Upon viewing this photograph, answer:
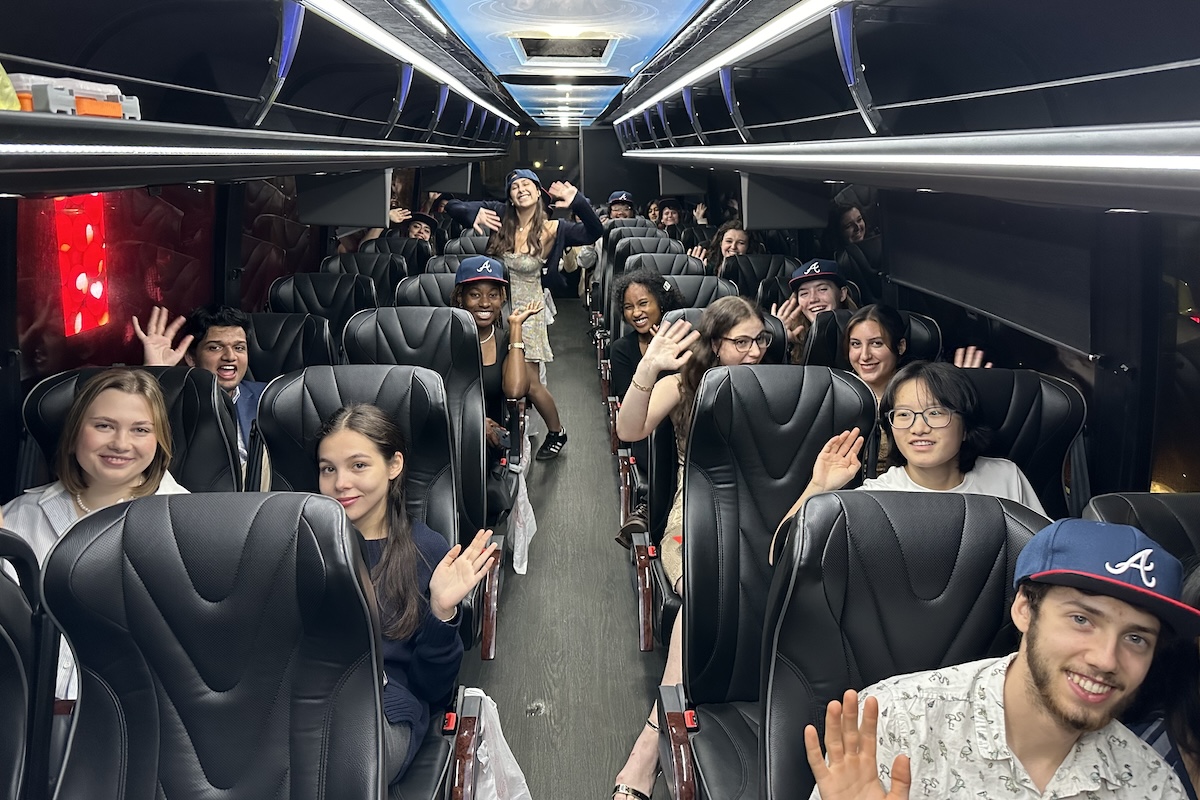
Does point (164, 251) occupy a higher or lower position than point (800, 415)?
higher

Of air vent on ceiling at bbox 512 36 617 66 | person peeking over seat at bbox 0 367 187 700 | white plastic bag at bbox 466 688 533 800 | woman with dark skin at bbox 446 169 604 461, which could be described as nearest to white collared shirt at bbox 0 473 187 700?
person peeking over seat at bbox 0 367 187 700

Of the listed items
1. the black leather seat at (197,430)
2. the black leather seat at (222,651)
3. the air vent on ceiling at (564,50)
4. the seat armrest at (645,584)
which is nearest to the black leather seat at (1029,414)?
→ the seat armrest at (645,584)

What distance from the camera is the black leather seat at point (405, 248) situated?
8203 millimetres

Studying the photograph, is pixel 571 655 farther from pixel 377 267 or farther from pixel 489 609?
pixel 377 267

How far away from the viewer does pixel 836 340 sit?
4328 mm

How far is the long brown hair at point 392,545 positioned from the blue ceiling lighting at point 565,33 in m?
3.28

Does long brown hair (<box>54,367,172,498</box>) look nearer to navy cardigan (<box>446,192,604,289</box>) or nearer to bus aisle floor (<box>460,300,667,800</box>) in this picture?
bus aisle floor (<box>460,300,667,800</box>)

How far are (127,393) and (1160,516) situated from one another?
105 inches

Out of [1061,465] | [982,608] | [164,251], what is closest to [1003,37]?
[1061,465]

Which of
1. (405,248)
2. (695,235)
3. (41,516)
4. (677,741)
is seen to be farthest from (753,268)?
(41,516)

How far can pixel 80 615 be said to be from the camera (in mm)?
1802

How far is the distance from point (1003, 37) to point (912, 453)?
1473 millimetres

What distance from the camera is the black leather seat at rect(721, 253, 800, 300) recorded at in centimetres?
691

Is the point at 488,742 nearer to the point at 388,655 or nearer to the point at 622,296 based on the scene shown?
the point at 388,655
